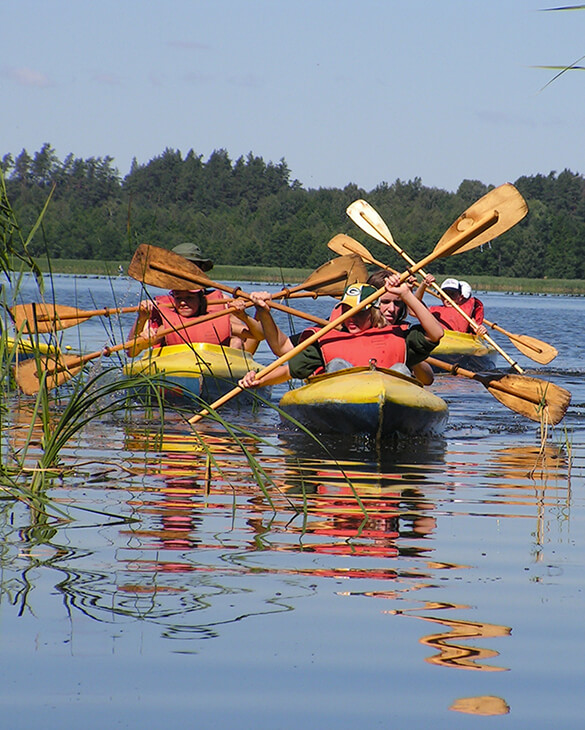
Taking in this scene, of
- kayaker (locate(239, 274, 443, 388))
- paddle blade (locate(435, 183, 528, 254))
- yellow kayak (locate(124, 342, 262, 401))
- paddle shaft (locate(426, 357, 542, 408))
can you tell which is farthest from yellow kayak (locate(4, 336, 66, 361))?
paddle blade (locate(435, 183, 528, 254))

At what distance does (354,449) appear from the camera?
731 cm

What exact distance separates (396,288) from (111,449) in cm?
207

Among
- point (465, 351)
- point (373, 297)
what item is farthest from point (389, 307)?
point (465, 351)

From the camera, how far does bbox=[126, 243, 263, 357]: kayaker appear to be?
8.99 m

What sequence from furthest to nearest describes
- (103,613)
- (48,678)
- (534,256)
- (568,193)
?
1. (568,193)
2. (534,256)
3. (103,613)
4. (48,678)

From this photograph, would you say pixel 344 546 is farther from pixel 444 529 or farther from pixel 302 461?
pixel 302 461

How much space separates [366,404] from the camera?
713 cm

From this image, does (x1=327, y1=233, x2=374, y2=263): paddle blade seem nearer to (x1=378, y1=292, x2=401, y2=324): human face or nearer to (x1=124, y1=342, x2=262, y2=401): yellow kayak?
(x1=124, y1=342, x2=262, y2=401): yellow kayak

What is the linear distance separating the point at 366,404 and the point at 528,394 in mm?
1926

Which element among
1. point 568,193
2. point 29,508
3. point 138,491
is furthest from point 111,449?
point 568,193

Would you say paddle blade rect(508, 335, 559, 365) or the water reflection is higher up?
paddle blade rect(508, 335, 559, 365)

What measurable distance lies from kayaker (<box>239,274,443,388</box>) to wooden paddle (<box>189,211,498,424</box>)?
10cm

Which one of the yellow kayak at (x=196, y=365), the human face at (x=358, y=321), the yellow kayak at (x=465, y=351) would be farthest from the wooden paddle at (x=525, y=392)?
the yellow kayak at (x=465, y=351)

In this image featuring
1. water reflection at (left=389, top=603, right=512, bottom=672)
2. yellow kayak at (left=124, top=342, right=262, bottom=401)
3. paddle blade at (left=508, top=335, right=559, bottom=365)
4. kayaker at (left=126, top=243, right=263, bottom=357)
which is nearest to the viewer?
water reflection at (left=389, top=603, right=512, bottom=672)
